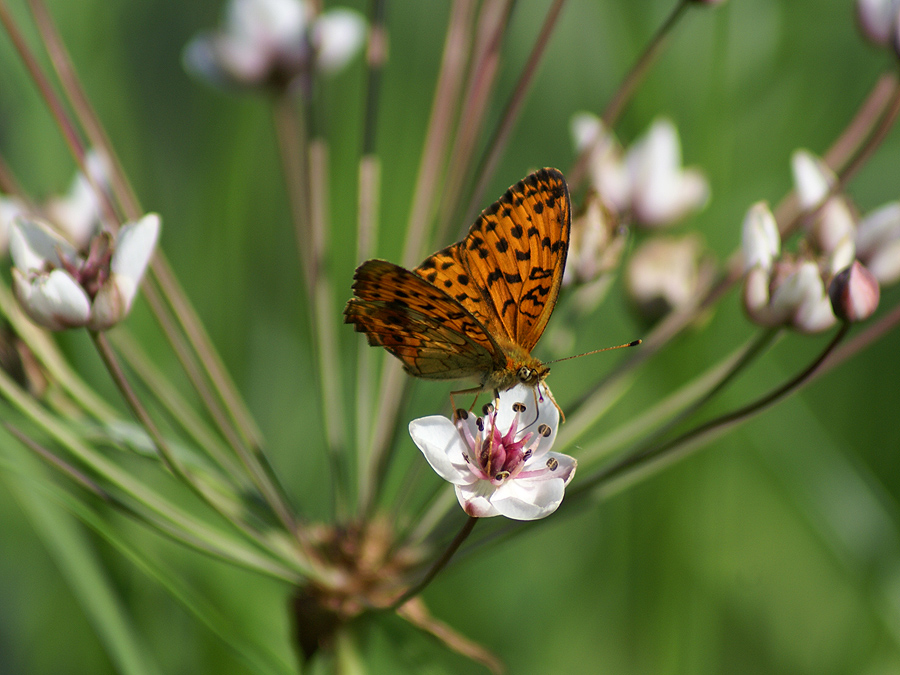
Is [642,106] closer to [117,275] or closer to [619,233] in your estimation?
[619,233]

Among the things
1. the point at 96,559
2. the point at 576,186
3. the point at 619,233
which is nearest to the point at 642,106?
the point at 576,186

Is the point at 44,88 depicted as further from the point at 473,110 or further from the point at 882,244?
the point at 882,244

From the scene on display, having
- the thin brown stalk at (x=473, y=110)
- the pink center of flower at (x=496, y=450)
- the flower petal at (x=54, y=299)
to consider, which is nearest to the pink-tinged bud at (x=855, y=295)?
the pink center of flower at (x=496, y=450)

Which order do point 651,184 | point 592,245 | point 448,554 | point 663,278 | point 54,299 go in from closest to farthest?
point 448,554 < point 54,299 < point 592,245 < point 663,278 < point 651,184

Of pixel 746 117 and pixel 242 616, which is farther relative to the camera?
pixel 746 117

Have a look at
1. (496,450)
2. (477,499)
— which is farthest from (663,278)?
(477,499)

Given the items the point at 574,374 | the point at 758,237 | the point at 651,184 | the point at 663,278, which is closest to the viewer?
the point at 758,237

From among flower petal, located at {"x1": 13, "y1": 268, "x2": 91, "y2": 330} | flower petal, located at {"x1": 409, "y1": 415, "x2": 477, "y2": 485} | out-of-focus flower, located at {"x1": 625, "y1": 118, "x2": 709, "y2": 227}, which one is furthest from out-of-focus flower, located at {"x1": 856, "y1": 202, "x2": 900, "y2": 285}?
flower petal, located at {"x1": 13, "y1": 268, "x2": 91, "y2": 330}
